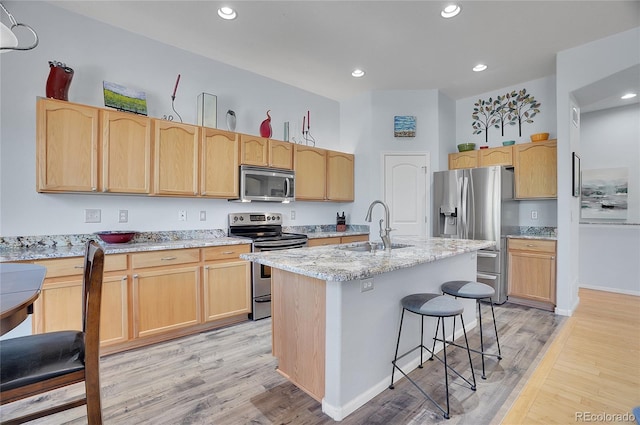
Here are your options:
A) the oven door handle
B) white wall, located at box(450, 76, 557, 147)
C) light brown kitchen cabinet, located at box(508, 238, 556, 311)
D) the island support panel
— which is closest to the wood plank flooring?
the island support panel

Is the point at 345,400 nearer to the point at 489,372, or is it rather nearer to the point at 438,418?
the point at 438,418

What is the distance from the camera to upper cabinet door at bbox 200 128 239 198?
3.29 metres

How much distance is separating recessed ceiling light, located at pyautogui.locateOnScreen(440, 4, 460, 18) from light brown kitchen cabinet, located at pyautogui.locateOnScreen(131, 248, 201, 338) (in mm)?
3197

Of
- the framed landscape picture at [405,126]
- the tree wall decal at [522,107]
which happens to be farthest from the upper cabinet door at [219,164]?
the tree wall decal at [522,107]

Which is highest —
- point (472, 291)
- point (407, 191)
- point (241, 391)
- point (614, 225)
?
point (407, 191)

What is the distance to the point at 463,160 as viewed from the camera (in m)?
4.71

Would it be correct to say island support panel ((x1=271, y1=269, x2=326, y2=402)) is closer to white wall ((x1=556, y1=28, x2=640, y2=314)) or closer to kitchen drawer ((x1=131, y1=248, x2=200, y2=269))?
kitchen drawer ((x1=131, y1=248, x2=200, y2=269))

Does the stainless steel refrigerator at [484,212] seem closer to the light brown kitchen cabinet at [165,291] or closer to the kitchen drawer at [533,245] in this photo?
the kitchen drawer at [533,245]

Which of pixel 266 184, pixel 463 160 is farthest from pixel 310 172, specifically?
pixel 463 160

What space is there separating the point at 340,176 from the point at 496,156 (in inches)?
88.0

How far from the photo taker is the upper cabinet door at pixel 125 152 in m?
2.71

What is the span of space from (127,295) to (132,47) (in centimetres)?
248

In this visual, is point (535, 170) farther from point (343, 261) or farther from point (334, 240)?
point (343, 261)

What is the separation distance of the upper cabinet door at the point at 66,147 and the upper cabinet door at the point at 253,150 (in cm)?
139
